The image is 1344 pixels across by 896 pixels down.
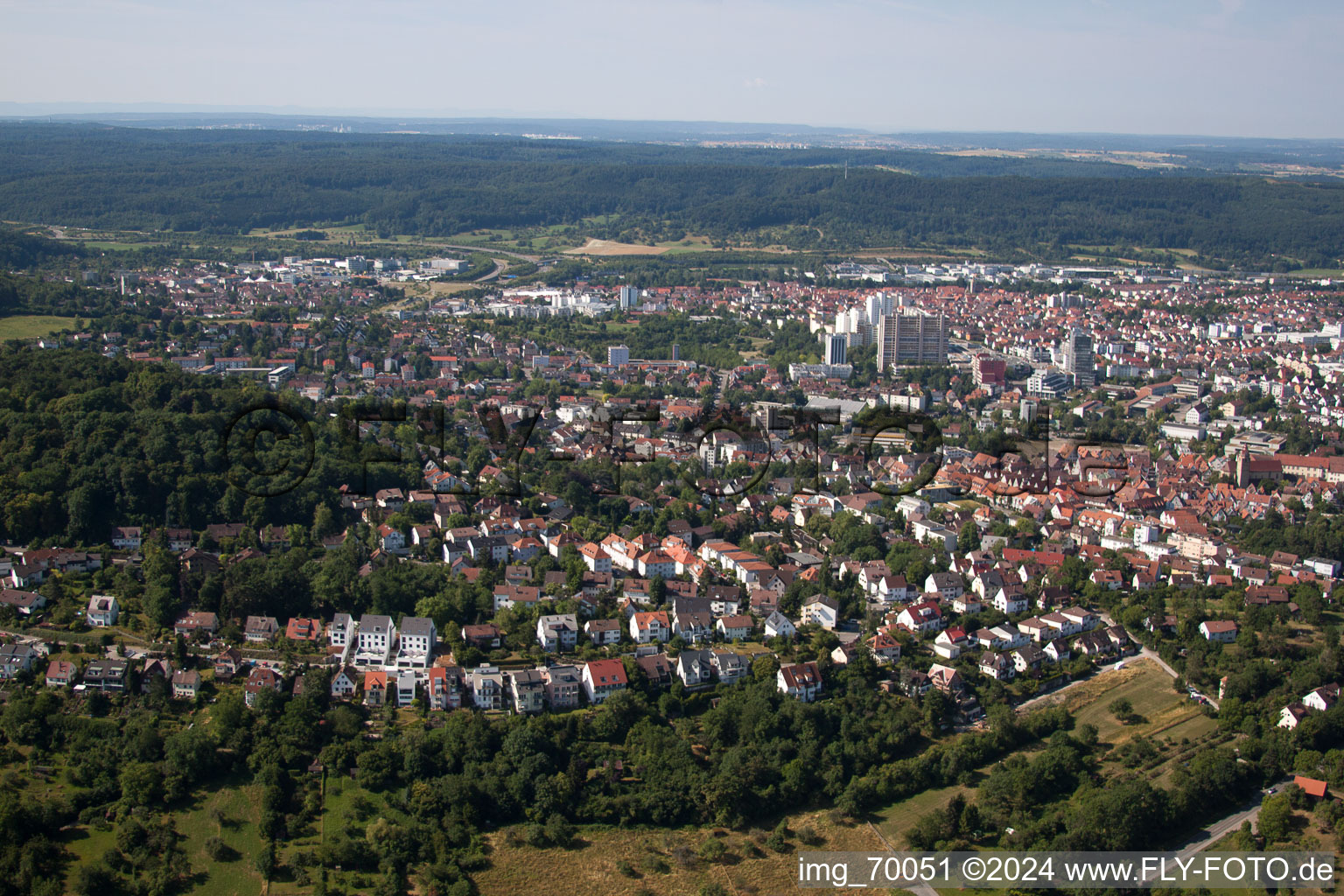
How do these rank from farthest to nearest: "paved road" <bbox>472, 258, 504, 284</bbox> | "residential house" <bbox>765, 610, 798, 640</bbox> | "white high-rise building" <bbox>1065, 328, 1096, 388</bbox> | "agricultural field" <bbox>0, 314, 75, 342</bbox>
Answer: "paved road" <bbox>472, 258, 504, 284</bbox> < "white high-rise building" <bbox>1065, 328, 1096, 388</bbox> < "agricultural field" <bbox>0, 314, 75, 342</bbox> < "residential house" <bbox>765, 610, 798, 640</bbox>

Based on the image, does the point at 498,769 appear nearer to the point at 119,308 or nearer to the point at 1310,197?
the point at 119,308

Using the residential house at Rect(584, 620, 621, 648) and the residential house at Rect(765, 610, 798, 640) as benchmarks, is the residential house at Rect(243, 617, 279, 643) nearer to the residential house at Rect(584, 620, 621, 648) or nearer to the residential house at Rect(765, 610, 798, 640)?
the residential house at Rect(584, 620, 621, 648)

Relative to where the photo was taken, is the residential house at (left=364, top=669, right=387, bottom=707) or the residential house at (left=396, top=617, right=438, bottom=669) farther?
the residential house at (left=396, top=617, right=438, bottom=669)

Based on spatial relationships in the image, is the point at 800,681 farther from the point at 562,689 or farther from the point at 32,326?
the point at 32,326

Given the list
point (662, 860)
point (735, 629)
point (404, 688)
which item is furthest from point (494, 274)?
point (662, 860)

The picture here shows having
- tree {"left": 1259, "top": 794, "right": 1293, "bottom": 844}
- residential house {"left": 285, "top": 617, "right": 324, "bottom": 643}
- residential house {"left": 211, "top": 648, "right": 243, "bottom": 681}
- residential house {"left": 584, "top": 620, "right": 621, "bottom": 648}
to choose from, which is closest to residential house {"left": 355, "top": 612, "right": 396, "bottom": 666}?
residential house {"left": 285, "top": 617, "right": 324, "bottom": 643}

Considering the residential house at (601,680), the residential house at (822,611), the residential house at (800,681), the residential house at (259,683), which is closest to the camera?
the residential house at (259,683)

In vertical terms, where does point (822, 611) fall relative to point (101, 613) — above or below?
below

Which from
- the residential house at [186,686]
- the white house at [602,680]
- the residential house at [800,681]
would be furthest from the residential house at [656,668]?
the residential house at [186,686]

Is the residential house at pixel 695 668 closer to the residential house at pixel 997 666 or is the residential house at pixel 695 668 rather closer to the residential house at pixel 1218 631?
the residential house at pixel 997 666
